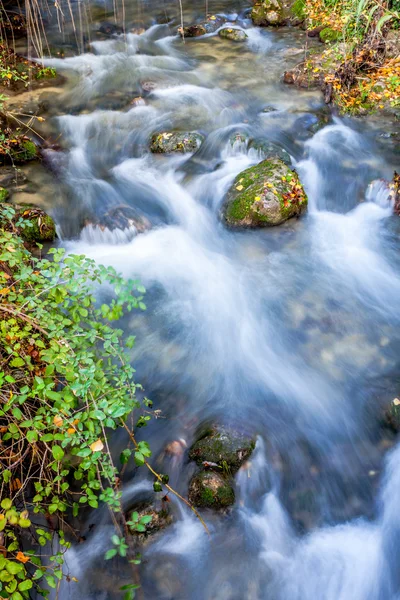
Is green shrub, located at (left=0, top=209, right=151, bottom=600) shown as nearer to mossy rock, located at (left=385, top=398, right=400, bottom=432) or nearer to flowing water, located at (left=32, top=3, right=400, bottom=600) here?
flowing water, located at (left=32, top=3, right=400, bottom=600)

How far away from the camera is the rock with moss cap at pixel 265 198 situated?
564 centimetres

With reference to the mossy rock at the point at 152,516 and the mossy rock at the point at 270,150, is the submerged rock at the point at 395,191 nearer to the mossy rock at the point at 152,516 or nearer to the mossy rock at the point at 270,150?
the mossy rock at the point at 270,150

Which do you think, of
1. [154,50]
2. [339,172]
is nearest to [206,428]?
[339,172]

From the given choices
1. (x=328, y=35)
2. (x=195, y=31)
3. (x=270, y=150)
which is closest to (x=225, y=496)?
(x=270, y=150)

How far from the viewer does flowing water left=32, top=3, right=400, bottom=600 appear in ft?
10.2

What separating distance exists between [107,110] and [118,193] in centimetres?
235

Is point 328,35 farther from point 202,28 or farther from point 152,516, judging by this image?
point 152,516

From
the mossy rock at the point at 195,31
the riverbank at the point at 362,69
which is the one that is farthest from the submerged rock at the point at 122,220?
the mossy rock at the point at 195,31

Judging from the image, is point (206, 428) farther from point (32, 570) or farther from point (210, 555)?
point (32, 570)

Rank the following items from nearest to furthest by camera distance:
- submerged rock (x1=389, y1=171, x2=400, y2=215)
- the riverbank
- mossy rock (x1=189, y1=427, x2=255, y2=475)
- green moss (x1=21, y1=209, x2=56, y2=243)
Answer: mossy rock (x1=189, y1=427, x2=255, y2=475) < green moss (x1=21, y1=209, x2=56, y2=243) < submerged rock (x1=389, y1=171, x2=400, y2=215) < the riverbank

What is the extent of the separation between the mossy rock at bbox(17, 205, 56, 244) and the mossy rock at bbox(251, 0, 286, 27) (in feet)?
26.9

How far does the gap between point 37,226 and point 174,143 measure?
9.26 ft

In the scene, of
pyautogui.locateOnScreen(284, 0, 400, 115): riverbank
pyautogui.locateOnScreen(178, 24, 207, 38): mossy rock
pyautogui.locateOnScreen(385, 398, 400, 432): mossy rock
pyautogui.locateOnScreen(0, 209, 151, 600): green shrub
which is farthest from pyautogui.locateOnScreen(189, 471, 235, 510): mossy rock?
pyautogui.locateOnScreen(178, 24, 207, 38): mossy rock

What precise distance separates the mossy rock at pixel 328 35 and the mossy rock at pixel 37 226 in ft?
23.2
